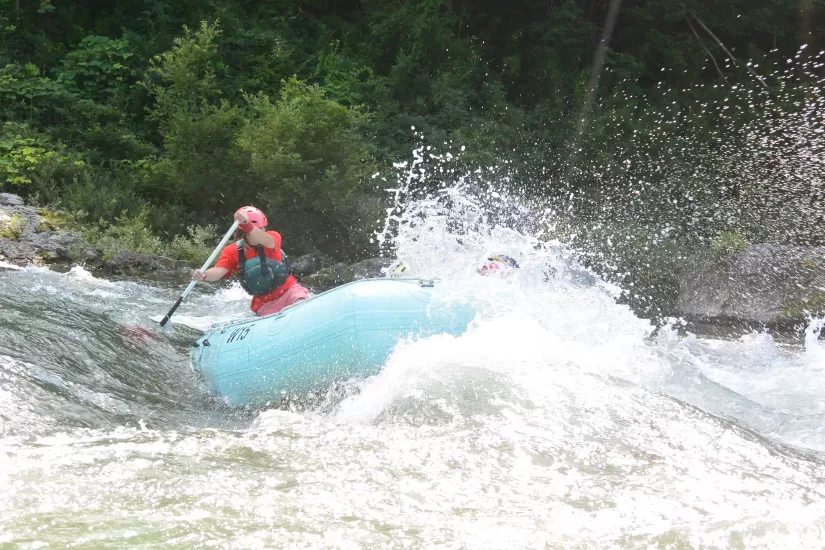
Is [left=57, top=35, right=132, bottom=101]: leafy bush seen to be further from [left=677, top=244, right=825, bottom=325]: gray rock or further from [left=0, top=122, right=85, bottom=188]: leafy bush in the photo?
[left=677, top=244, right=825, bottom=325]: gray rock

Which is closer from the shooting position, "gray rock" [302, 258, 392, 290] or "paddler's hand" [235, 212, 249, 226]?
"paddler's hand" [235, 212, 249, 226]

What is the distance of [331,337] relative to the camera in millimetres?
4535

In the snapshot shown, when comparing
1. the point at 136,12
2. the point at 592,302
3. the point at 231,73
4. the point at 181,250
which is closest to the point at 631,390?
the point at 592,302

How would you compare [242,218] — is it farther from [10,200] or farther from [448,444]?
[10,200]

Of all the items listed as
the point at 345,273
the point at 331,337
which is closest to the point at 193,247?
the point at 345,273

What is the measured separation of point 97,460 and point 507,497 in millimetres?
1627

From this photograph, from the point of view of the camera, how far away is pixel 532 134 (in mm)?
12391

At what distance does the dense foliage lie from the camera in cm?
1083

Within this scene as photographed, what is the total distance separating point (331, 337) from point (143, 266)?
5.55 metres

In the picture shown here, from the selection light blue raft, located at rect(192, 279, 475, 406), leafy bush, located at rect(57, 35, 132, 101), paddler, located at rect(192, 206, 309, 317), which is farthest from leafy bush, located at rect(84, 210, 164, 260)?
light blue raft, located at rect(192, 279, 475, 406)

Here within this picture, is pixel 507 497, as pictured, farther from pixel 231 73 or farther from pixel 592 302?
pixel 231 73

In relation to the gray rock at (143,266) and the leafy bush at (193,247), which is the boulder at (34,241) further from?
the leafy bush at (193,247)

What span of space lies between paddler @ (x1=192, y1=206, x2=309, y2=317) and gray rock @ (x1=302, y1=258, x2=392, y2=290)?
3.69 meters

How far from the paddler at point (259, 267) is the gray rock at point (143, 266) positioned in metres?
3.70
